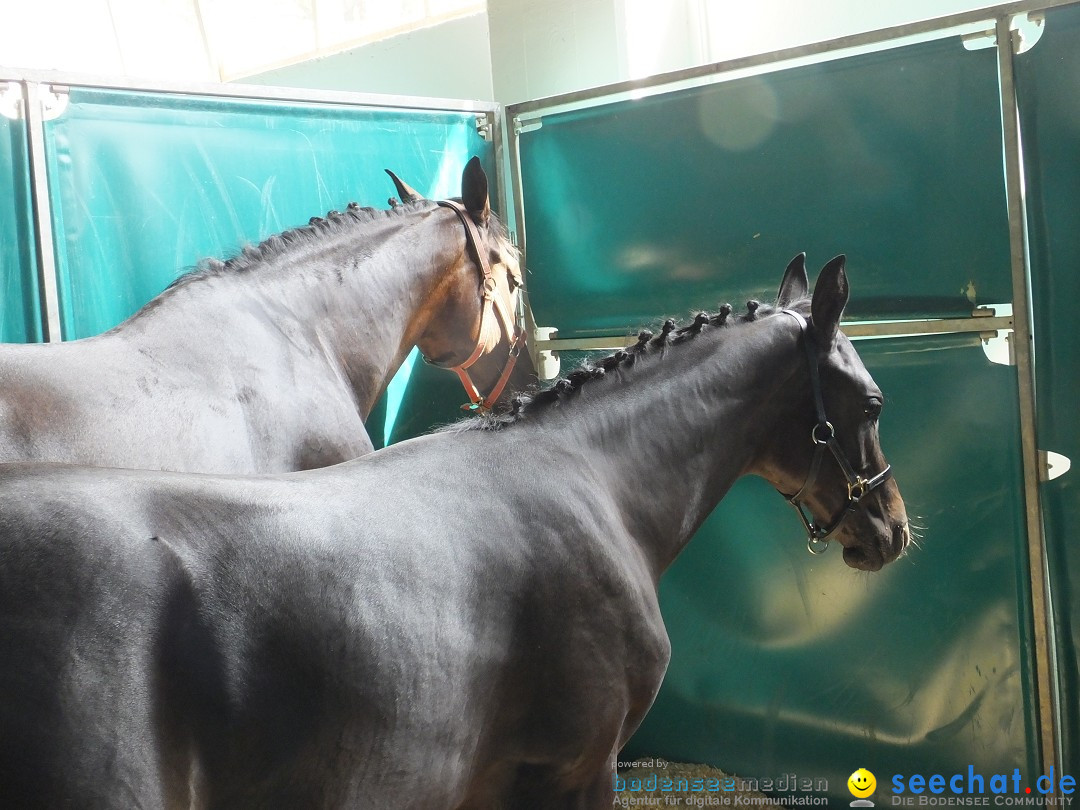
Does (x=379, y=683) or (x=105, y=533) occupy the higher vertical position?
(x=105, y=533)

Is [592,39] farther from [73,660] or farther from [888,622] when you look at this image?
[73,660]

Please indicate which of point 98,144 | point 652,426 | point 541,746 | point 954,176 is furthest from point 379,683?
point 954,176

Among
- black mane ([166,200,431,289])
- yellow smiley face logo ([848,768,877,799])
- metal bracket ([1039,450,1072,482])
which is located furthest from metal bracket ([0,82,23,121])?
yellow smiley face logo ([848,768,877,799])

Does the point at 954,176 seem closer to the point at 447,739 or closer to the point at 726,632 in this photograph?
the point at 726,632

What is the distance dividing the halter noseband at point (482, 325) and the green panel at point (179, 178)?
1.92 feet

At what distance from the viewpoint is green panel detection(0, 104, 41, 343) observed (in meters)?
3.00

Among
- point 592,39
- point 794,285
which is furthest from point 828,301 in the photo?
point 592,39

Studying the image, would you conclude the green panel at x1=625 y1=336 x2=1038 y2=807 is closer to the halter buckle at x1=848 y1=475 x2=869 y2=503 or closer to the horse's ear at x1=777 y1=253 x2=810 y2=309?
the horse's ear at x1=777 y1=253 x2=810 y2=309

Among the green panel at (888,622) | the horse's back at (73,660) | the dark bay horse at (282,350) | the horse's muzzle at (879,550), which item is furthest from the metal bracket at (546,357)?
the horse's back at (73,660)

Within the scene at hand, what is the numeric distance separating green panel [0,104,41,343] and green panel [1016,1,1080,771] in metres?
3.18

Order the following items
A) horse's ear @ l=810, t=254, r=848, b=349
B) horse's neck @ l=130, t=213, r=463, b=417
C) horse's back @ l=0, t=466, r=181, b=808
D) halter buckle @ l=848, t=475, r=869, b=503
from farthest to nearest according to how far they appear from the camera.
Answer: horse's neck @ l=130, t=213, r=463, b=417 → halter buckle @ l=848, t=475, r=869, b=503 → horse's ear @ l=810, t=254, r=848, b=349 → horse's back @ l=0, t=466, r=181, b=808

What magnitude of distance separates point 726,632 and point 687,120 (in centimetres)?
202

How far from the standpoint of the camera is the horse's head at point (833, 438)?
2.39 metres

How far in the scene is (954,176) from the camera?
3.24 m
